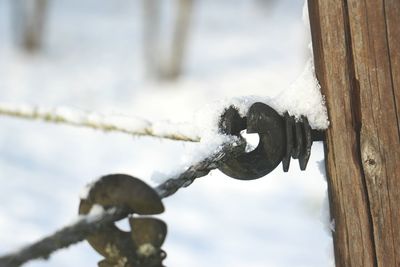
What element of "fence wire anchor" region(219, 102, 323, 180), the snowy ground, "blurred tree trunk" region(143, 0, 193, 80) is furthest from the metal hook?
"blurred tree trunk" region(143, 0, 193, 80)

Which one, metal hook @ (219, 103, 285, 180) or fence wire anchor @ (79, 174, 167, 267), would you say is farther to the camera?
metal hook @ (219, 103, 285, 180)

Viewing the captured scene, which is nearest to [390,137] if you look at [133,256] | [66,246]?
[133,256]

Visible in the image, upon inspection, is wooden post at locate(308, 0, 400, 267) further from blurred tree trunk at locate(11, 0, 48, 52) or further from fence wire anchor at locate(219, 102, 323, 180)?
blurred tree trunk at locate(11, 0, 48, 52)

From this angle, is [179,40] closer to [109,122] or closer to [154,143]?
[154,143]

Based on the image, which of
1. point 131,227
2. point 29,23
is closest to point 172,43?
point 29,23

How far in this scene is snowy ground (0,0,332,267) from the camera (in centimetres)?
399

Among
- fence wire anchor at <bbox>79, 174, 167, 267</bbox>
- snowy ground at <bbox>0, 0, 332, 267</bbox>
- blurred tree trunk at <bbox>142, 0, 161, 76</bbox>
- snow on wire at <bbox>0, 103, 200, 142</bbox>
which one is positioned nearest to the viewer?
fence wire anchor at <bbox>79, 174, 167, 267</bbox>

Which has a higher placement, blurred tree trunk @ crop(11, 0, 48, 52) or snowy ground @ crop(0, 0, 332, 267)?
blurred tree trunk @ crop(11, 0, 48, 52)

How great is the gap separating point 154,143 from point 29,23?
7.03m

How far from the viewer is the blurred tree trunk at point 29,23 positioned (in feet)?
40.2

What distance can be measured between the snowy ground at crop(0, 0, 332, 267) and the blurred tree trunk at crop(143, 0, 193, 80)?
297 mm

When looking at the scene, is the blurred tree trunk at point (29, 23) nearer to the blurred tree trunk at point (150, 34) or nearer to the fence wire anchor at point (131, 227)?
the blurred tree trunk at point (150, 34)

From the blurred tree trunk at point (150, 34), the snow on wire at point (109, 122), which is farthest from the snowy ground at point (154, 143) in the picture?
the blurred tree trunk at point (150, 34)

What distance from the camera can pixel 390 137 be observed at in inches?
44.0
